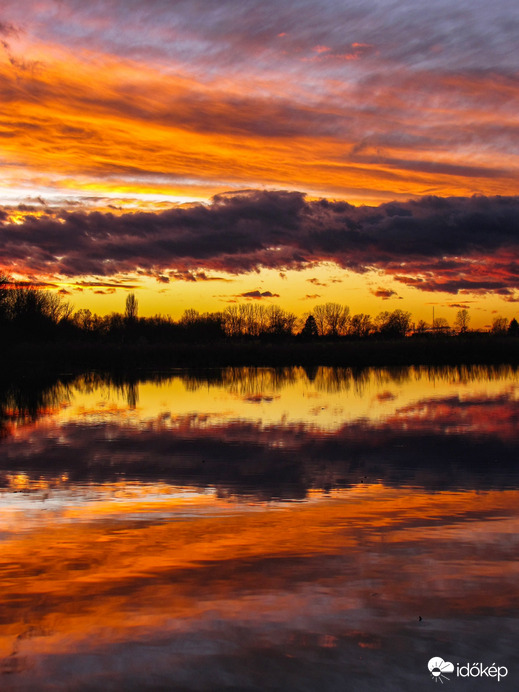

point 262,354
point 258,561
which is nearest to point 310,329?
point 262,354

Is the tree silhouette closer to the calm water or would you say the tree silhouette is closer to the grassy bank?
the grassy bank

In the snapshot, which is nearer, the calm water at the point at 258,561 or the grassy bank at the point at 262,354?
the calm water at the point at 258,561

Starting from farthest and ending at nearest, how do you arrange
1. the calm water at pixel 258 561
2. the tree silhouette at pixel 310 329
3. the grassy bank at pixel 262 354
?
the tree silhouette at pixel 310 329 → the grassy bank at pixel 262 354 → the calm water at pixel 258 561

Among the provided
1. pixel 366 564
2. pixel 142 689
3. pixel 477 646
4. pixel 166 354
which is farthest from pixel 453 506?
pixel 166 354

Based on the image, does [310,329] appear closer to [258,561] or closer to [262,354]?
[262,354]

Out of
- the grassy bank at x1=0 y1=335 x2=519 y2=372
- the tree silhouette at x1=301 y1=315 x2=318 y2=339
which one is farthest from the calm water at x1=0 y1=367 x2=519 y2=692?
the tree silhouette at x1=301 y1=315 x2=318 y2=339

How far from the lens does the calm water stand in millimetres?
4547

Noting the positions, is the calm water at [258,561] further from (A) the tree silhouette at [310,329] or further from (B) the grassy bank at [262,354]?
(A) the tree silhouette at [310,329]

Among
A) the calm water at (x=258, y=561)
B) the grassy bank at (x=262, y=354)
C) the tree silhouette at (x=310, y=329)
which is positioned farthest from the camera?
the tree silhouette at (x=310, y=329)

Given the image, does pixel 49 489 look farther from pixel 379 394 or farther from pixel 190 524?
pixel 379 394

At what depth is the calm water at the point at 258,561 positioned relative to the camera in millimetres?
4547

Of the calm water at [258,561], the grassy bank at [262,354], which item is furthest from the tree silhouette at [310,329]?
the calm water at [258,561]

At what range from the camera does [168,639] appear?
4875 mm

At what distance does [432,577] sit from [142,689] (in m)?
2.87
